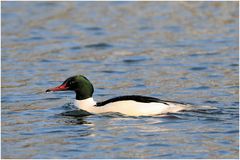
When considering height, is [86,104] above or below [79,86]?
below

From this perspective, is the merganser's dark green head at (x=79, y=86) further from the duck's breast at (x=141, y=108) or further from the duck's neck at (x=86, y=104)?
A: the duck's breast at (x=141, y=108)

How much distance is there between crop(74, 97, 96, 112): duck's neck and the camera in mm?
14998

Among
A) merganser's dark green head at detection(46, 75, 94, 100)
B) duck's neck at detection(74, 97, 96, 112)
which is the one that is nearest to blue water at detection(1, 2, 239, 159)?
duck's neck at detection(74, 97, 96, 112)

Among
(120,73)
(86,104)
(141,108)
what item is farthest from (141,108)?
(120,73)

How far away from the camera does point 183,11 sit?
2667 centimetres

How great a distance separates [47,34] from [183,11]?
16.1 feet

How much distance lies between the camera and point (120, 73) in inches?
750

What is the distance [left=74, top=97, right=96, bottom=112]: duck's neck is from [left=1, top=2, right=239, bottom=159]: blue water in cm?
16

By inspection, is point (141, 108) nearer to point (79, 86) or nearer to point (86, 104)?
point (86, 104)

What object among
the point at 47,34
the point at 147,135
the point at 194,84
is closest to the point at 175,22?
the point at 47,34

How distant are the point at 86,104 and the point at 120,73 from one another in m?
4.05

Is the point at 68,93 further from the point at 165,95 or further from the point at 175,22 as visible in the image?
the point at 175,22

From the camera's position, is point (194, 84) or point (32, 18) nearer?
point (194, 84)

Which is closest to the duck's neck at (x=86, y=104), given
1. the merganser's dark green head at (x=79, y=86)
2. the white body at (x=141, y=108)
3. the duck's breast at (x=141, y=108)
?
the merganser's dark green head at (x=79, y=86)
